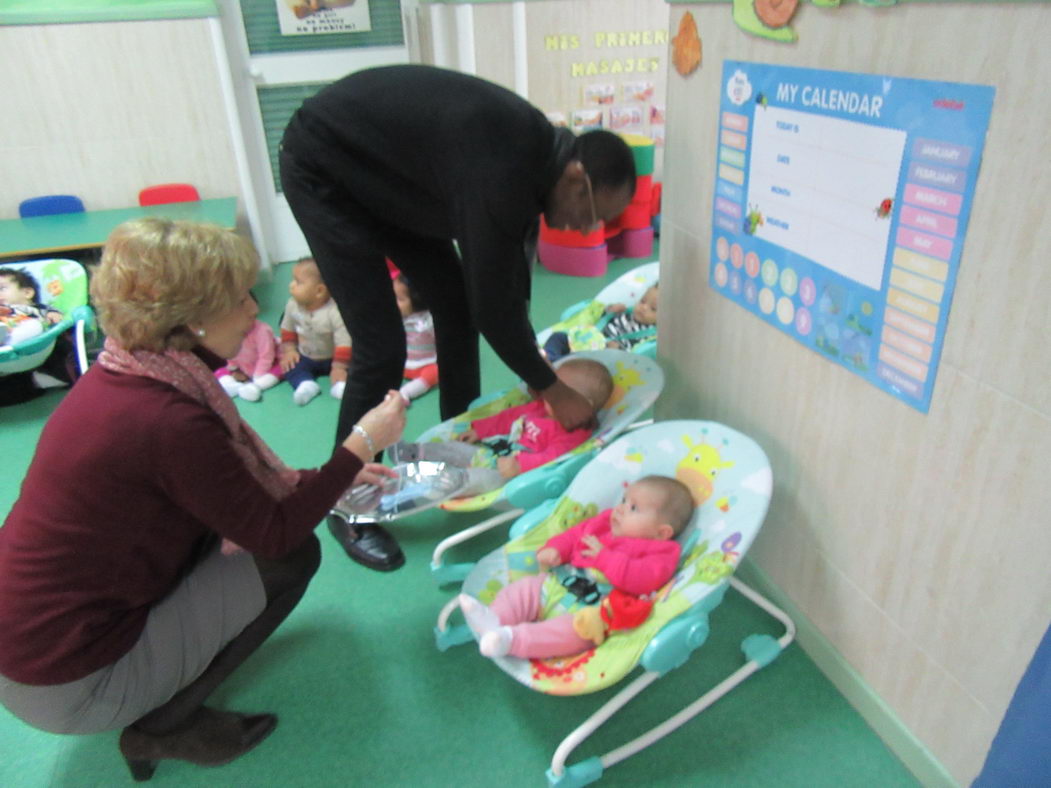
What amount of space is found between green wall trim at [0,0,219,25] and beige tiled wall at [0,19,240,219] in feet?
0.11

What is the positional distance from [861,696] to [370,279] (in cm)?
145

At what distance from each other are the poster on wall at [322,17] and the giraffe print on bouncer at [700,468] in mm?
3328

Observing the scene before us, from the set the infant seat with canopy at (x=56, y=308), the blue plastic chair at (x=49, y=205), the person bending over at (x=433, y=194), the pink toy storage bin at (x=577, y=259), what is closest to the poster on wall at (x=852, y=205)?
the person bending over at (x=433, y=194)

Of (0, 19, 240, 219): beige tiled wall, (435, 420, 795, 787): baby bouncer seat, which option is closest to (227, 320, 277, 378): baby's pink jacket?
(0, 19, 240, 219): beige tiled wall

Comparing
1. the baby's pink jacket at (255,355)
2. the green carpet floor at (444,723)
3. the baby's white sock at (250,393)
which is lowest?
the green carpet floor at (444,723)

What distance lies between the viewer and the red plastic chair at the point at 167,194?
390 centimetres

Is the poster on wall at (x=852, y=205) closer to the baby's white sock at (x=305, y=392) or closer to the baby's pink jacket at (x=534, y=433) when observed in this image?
the baby's pink jacket at (x=534, y=433)

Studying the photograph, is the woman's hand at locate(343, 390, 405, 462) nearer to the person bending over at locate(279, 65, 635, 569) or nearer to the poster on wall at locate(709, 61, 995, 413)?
the person bending over at locate(279, 65, 635, 569)

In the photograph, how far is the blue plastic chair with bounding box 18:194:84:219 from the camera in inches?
149

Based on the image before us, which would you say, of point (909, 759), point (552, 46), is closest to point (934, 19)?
point (909, 759)

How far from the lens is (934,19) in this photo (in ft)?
3.75

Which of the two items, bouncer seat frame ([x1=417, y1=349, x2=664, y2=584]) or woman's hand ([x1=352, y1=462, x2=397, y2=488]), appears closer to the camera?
woman's hand ([x1=352, y1=462, x2=397, y2=488])

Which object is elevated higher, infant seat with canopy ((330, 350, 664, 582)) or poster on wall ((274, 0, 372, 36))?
poster on wall ((274, 0, 372, 36))

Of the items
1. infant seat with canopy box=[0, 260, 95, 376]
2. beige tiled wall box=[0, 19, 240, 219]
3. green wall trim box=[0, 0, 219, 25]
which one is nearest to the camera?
infant seat with canopy box=[0, 260, 95, 376]
